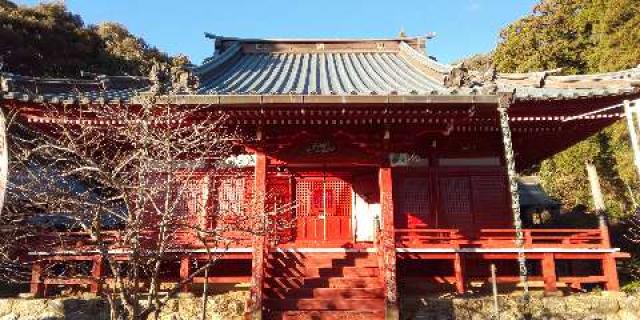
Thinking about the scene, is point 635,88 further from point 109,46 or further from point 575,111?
point 109,46

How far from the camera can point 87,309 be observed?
32.8 feet

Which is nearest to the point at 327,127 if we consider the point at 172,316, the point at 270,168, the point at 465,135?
the point at 270,168

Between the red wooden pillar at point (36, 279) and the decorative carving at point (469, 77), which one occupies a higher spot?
the decorative carving at point (469, 77)

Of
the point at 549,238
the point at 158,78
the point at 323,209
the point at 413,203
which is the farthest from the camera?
the point at 323,209

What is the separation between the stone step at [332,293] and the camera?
32.3 feet

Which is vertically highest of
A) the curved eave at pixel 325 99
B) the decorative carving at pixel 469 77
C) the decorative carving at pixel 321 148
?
the decorative carving at pixel 469 77

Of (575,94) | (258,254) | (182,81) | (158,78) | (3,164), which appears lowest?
(258,254)

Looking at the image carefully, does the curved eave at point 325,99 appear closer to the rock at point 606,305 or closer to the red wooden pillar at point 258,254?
the red wooden pillar at point 258,254

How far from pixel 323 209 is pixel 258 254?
317 centimetres

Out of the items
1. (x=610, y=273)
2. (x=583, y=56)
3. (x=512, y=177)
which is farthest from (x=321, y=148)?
(x=583, y=56)

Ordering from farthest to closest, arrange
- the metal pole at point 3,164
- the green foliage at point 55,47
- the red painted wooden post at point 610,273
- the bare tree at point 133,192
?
the green foliage at point 55,47 → the red painted wooden post at point 610,273 → the bare tree at point 133,192 → the metal pole at point 3,164

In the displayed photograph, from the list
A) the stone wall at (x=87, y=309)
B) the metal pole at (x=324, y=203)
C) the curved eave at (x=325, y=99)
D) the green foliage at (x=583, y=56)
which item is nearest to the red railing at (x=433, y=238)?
the metal pole at (x=324, y=203)

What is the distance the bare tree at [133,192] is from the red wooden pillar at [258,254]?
178 mm

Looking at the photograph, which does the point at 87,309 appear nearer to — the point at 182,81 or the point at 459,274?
the point at 182,81
